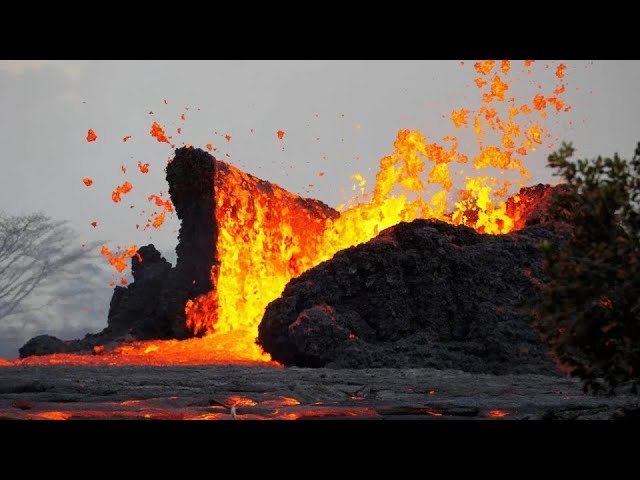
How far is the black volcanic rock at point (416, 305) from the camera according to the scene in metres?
13.3

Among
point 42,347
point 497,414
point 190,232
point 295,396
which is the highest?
point 190,232

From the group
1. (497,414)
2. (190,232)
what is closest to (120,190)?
(190,232)

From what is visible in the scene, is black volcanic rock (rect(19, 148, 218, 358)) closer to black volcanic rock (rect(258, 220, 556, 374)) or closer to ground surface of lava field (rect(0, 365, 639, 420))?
black volcanic rock (rect(258, 220, 556, 374))

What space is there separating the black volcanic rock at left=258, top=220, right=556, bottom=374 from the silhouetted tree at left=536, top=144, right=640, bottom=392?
7205mm

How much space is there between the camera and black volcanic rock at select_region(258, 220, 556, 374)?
523 inches

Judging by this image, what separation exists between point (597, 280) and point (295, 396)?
3786mm

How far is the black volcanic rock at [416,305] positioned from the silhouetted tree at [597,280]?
23.6 ft

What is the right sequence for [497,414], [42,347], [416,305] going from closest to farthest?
[497,414], [416,305], [42,347]

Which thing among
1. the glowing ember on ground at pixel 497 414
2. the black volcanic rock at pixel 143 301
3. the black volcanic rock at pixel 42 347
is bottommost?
the glowing ember on ground at pixel 497 414

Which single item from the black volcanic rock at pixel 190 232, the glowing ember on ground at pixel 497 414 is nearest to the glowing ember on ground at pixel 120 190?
the black volcanic rock at pixel 190 232

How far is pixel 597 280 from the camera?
5520 mm

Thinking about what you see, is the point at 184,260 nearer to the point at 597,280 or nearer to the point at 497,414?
the point at 497,414

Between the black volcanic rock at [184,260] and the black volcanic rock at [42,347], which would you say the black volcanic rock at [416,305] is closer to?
the black volcanic rock at [184,260]

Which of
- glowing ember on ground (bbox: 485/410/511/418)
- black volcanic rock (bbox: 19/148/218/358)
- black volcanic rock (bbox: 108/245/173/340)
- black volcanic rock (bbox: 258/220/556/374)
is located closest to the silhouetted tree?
glowing ember on ground (bbox: 485/410/511/418)
